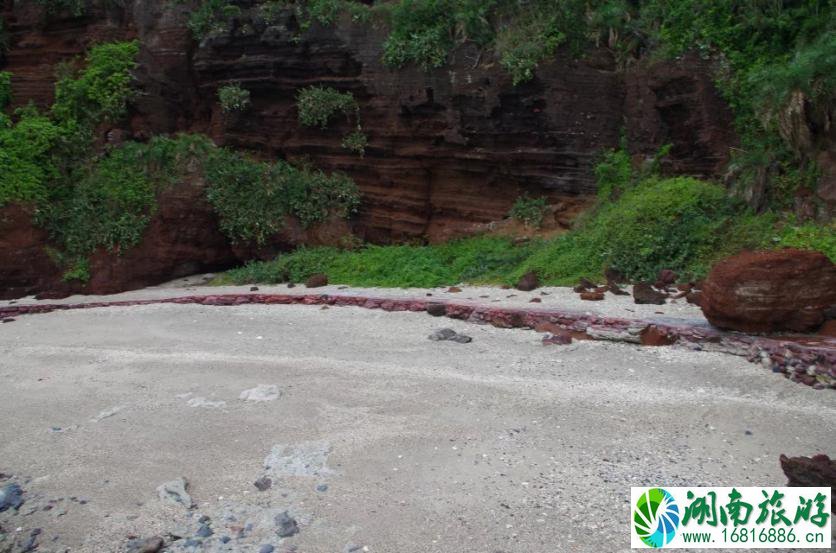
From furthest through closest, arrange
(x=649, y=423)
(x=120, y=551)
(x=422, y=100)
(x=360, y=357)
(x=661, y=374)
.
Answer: (x=422, y=100)
(x=360, y=357)
(x=661, y=374)
(x=649, y=423)
(x=120, y=551)

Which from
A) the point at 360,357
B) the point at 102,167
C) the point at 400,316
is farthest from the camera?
the point at 102,167

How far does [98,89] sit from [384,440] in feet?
47.9

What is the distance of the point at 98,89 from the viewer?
650 inches

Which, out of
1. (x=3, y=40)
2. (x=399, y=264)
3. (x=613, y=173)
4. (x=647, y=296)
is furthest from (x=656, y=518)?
(x=3, y=40)

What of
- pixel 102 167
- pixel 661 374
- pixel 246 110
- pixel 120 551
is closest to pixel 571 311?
pixel 661 374

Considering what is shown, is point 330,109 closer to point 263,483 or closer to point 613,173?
point 613,173

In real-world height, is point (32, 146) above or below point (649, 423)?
above

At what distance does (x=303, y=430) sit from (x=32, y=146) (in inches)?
524

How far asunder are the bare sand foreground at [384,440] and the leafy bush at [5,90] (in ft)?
37.2

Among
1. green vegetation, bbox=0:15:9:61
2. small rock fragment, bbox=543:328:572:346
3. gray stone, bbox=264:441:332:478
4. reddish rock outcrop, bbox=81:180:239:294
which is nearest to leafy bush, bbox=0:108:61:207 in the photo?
reddish rock outcrop, bbox=81:180:239:294

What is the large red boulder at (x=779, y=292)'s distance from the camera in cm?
741

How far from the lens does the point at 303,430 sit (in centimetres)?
590

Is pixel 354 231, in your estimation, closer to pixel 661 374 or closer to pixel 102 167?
pixel 102 167

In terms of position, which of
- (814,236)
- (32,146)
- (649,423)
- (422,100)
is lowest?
(649,423)
